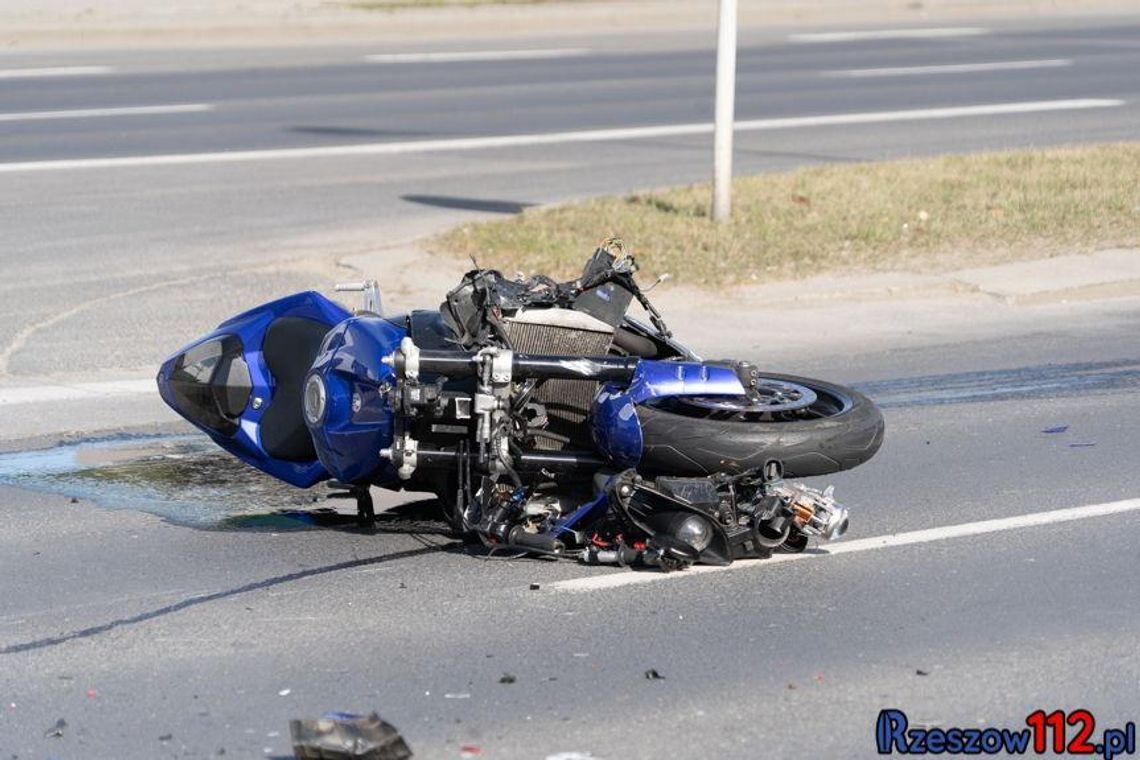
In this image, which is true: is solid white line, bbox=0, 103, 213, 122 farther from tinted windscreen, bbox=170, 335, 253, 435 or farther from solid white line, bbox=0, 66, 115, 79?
tinted windscreen, bbox=170, 335, 253, 435

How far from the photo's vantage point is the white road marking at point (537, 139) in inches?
736

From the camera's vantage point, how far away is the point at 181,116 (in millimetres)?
21922

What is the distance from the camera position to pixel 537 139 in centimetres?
2036

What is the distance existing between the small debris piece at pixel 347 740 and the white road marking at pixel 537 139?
14176 millimetres

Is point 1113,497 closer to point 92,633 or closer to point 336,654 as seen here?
point 336,654

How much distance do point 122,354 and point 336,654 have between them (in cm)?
589

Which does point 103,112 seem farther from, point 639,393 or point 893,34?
point 639,393

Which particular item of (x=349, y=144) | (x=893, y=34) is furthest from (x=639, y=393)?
(x=893, y=34)

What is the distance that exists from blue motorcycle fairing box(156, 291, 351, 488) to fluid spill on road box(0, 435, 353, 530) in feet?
0.81

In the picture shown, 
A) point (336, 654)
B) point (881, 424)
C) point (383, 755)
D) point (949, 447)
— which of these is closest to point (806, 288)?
point (949, 447)

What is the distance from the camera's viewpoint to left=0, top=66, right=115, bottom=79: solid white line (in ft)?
82.8

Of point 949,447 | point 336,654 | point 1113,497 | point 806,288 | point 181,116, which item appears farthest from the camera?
point 181,116

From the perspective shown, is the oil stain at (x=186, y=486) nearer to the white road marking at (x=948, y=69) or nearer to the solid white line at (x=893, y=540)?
the solid white line at (x=893, y=540)

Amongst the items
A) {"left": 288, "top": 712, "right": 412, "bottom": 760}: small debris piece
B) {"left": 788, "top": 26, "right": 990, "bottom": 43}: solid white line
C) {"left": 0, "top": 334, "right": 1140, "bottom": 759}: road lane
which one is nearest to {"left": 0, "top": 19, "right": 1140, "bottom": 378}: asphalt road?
{"left": 788, "top": 26, "right": 990, "bottom": 43}: solid white line
